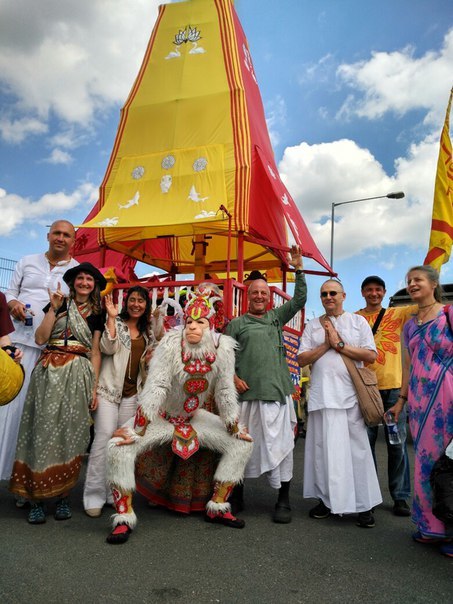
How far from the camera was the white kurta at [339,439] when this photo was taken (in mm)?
3535

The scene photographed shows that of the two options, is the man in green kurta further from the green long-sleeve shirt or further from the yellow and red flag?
the yellow and red flag

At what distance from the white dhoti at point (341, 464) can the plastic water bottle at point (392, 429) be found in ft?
0.61

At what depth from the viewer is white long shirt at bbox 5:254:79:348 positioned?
4043 mm

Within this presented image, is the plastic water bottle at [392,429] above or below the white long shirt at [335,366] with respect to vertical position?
below

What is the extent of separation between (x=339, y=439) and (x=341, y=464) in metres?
A: 0.18

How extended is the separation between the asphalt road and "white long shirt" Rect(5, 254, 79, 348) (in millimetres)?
1608

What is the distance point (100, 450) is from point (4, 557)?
102 centimetres

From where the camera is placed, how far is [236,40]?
8969 millimetres

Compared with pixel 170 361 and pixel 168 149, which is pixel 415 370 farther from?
pixel 168 149

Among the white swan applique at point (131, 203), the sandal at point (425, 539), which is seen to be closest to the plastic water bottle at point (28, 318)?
the sandal at point (425, 539)

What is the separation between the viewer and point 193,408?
11.4ft

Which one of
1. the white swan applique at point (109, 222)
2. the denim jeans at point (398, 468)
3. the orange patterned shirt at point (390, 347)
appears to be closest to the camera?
the denim jeans at point (398, 468)

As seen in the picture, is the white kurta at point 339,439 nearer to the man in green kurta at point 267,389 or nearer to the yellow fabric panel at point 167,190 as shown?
the man in green kurta at point 267,389

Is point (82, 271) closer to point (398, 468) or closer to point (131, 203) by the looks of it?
point (398, 468)
